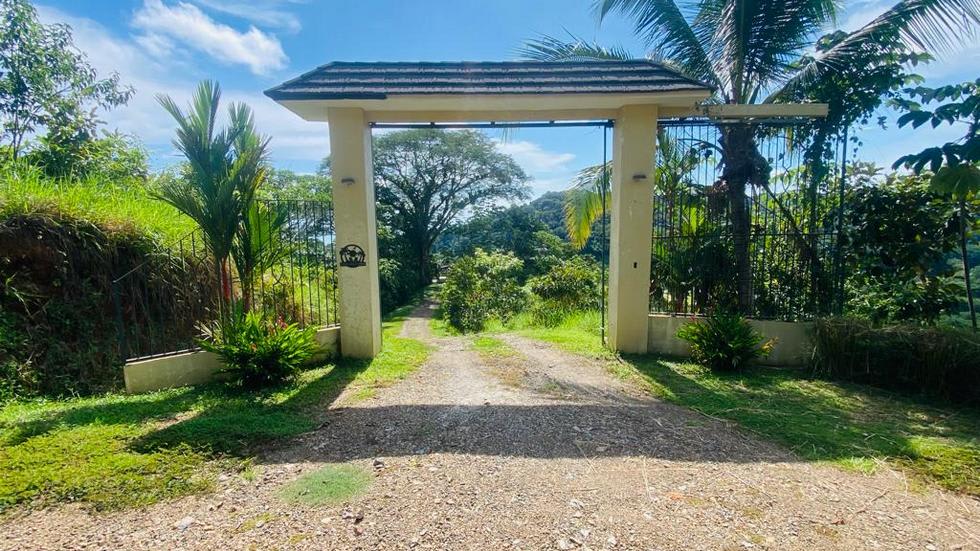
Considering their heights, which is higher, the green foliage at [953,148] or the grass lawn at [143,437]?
the green foliage at [953,148]

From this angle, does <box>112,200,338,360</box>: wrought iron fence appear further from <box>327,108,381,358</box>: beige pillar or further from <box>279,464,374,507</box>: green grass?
<box>279,464,374,507</box>: green grass

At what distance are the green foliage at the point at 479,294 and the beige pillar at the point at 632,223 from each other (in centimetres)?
902

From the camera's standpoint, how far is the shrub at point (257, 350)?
441 cm

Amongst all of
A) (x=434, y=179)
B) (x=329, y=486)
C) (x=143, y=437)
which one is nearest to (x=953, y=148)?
(x=329, y=486)

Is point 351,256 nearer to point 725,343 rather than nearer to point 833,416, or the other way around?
point 725,343

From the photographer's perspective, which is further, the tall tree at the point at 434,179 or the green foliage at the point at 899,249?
the tall tree at the point at 434,179

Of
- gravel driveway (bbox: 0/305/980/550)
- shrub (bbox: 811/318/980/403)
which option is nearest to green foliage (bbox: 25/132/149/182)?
gravel driveway (bbox: 0/305/980/550)

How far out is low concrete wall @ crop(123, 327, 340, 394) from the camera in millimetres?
4520

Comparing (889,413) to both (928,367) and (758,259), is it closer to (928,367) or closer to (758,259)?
(928,367)

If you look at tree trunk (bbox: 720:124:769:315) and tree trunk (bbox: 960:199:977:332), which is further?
tree trunk (bbox: 720:124:769:315)

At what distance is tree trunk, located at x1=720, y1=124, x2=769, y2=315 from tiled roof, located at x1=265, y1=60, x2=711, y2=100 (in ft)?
5.94

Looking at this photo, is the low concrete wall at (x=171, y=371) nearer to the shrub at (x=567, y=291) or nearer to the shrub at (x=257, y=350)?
the shrub at (x=257, y=350)

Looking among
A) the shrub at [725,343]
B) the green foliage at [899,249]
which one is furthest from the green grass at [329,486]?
the green foliage at [899,249]

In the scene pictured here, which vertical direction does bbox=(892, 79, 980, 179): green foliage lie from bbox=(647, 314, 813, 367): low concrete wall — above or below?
above
